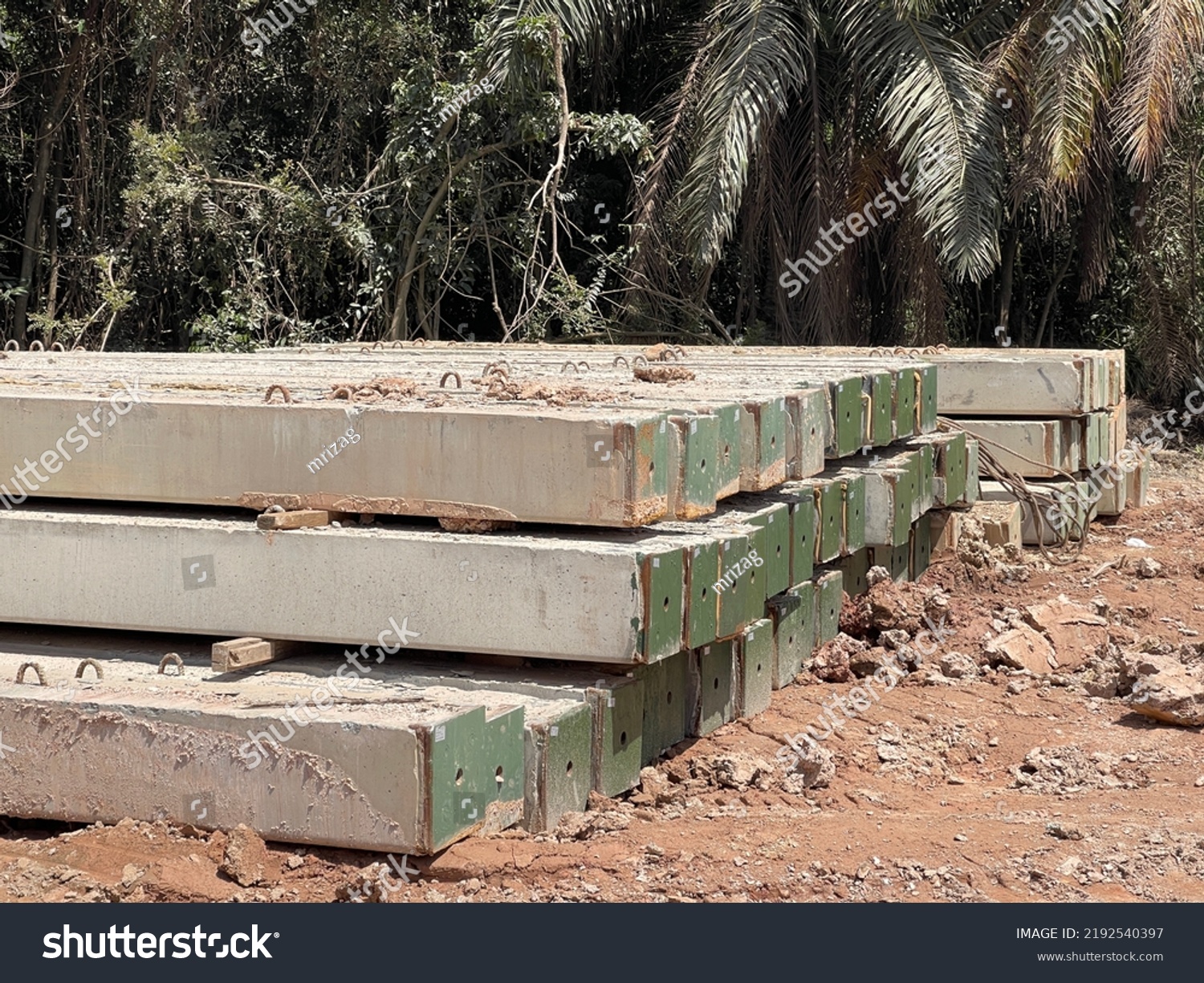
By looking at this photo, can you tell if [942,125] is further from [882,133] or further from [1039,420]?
[1039,420]

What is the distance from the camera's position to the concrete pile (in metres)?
3.71

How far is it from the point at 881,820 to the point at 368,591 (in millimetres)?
1588

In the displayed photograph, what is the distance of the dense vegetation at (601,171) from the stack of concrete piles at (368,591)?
8.20 meters

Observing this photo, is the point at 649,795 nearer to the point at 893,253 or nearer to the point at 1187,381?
the point at 893,253

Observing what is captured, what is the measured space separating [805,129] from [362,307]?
4520 mm

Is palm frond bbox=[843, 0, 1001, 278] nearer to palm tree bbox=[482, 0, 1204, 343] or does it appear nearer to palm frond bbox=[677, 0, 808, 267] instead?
palm tree bbox=[482, 0, 1204, 343]

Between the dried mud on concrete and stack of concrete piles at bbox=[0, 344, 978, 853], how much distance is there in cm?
11

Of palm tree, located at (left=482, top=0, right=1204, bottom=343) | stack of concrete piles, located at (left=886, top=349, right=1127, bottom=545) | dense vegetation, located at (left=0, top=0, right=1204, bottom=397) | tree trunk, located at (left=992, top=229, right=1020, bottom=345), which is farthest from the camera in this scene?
tree trunk, located at (left=992, top=229, right=1020, bottom=345)

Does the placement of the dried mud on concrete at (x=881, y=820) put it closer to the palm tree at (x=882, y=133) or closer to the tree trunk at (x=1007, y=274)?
the palm tree at (x=882, y=133)

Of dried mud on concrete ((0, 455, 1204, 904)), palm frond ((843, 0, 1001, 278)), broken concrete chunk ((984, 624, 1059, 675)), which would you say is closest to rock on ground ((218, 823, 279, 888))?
dried mud on concrete ((0, 455, 1204, 904))

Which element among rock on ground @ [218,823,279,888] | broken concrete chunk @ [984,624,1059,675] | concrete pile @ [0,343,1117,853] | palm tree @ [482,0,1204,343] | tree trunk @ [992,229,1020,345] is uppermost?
palm tree @ [482,0,1204,343]

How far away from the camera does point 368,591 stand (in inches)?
169

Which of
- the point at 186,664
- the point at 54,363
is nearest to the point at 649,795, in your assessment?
the point at 186,664

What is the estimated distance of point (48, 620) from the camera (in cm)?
462
